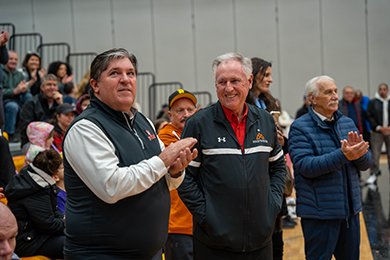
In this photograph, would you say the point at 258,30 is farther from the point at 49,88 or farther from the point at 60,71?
the point at 49,88

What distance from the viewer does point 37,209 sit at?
3010 mm

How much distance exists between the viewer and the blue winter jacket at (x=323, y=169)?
8.87 feet

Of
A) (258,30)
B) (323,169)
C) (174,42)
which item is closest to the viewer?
(323,169)

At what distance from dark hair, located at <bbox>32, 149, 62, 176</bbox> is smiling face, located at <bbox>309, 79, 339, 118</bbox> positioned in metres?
2.06

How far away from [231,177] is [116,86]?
762mm

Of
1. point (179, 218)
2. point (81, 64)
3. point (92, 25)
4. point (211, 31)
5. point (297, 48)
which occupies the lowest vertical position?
point (179, 218)

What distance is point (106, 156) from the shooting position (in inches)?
63.6

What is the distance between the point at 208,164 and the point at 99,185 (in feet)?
2.37

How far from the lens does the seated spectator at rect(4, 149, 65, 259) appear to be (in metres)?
2.97

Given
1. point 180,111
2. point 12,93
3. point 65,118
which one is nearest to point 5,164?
point 65,118

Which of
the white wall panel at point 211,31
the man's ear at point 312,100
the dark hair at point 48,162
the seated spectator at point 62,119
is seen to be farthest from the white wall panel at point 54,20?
the man's ear at point 312,100

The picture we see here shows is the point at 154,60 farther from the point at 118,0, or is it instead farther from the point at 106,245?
the point at 106,245

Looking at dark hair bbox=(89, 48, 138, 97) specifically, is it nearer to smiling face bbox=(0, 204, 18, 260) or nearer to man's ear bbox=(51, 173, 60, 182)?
smiling face bbox=(0, 204, 18, 260)

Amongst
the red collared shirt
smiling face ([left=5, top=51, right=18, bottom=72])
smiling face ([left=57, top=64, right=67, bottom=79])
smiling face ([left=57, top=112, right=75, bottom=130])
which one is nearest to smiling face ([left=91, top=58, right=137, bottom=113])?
the red collared shirt
